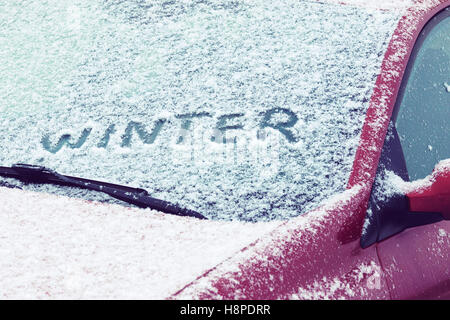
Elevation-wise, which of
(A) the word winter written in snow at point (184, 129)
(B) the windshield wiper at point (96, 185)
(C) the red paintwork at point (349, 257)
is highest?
(A) the word winter written in snow at point (184, 129)

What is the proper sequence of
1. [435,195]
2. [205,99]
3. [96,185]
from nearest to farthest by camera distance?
1. [435,195]
2. [96,185]
3. [205,99]

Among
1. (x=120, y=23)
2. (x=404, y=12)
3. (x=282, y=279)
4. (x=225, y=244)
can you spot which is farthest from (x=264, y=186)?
(x=120, y=23)

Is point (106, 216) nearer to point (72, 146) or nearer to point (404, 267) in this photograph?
point (72, 146)

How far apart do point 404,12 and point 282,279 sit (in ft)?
3.69

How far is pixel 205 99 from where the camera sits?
5.75ft

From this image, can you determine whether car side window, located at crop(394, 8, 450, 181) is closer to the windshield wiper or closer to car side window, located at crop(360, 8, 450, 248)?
car side window, located at crop(360, 8, 450, 248)

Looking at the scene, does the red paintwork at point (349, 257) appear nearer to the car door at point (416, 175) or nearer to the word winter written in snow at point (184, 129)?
the car door at point (416, 175)

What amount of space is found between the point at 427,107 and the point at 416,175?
0.26 m

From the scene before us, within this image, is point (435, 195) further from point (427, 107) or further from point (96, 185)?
point (96, 185)

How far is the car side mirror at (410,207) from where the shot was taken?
146 cm

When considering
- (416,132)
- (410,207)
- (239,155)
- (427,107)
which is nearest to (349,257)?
(410,207)

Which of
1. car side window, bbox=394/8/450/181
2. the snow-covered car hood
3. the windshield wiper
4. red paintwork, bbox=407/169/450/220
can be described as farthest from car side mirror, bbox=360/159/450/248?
the windshield wiper

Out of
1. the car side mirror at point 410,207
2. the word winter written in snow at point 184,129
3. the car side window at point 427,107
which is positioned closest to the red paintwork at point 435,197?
the car side mirror at point 410,207

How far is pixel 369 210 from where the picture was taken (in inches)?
57.2
